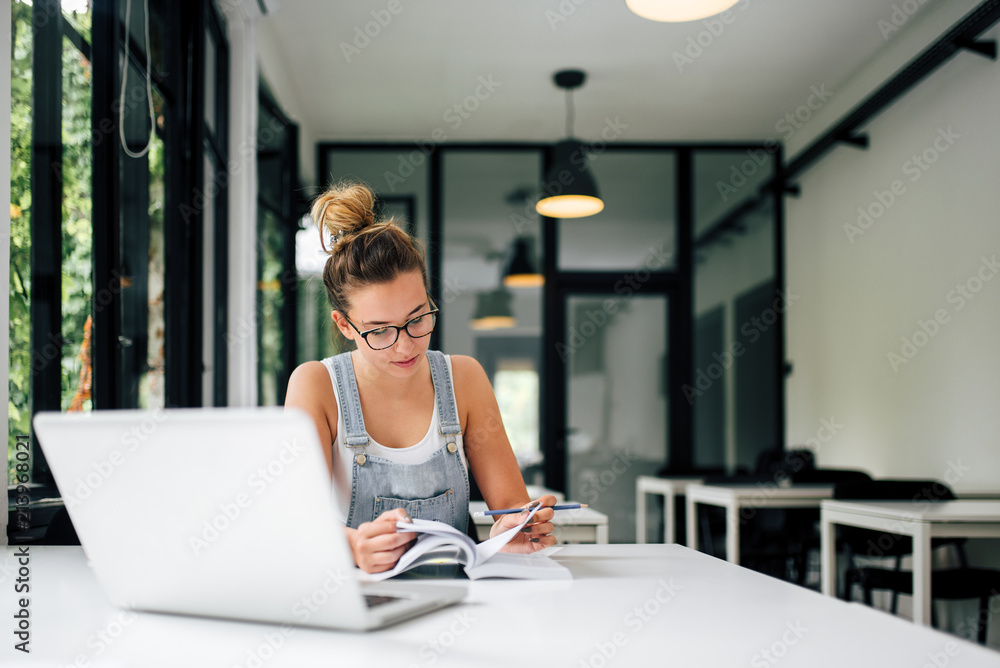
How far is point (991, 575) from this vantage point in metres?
2.83

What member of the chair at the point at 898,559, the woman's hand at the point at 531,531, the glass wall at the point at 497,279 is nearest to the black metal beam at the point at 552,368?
the glass wall at the point at 497,279

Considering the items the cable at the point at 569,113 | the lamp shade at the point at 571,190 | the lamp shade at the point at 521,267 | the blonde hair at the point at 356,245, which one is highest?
the cable at the point at 569,113

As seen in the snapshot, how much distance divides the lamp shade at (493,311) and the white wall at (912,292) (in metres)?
2.18

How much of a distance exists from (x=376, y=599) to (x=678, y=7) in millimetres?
2631

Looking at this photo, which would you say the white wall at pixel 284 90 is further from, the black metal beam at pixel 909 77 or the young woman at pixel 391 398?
the black metal beam at pixel 909 77

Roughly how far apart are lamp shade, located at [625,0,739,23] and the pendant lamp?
173 cm

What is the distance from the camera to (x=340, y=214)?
1608mm

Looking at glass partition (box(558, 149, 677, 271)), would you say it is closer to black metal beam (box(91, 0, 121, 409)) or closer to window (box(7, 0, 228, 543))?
window (box(7, 0, 228, 543))

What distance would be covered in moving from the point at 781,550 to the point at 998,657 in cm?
365

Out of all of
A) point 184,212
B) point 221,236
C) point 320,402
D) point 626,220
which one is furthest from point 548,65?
point 320,402

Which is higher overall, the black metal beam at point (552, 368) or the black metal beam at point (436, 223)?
the black metal beam at point (436, 223)

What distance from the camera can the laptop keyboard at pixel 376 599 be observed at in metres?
0.82

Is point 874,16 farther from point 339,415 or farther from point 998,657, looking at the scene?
point 998,657

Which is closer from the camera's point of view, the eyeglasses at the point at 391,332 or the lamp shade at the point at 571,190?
the eyeglasses at the point at 391,332
